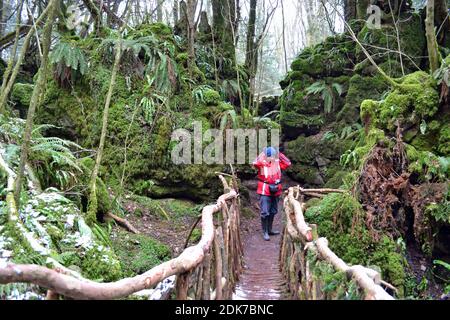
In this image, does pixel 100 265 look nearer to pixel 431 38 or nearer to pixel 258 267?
pixel 258 267

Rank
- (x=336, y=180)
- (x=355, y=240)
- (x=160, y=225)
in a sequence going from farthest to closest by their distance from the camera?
(x=336, y=180) → (x=160, y=225) → (x=355, y=240)

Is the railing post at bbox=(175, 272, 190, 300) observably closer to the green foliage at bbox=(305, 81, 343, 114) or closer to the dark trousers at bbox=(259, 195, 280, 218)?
the dark trousers at bbox=(259, 195, 280, 218)

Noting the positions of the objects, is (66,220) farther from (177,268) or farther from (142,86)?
(142,86)

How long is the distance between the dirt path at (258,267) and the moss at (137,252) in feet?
5.11

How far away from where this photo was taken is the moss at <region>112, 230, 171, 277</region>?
22.1 feet

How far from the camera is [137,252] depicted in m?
7.24

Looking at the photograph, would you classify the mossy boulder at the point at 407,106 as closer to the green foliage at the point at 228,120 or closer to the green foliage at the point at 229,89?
the green foliage at the point at 228,120

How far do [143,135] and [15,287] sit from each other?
7.04 meters

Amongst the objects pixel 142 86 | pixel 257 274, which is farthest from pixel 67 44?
pixel 257 274

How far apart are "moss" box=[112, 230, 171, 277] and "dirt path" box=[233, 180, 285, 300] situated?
5.11ft

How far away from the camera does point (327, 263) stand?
3.71 metres

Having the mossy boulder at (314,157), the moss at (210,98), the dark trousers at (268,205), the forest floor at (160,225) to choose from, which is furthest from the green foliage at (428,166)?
the moss at (210,98)

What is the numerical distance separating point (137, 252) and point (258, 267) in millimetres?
2279

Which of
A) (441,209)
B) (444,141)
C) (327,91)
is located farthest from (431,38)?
(327,91)
